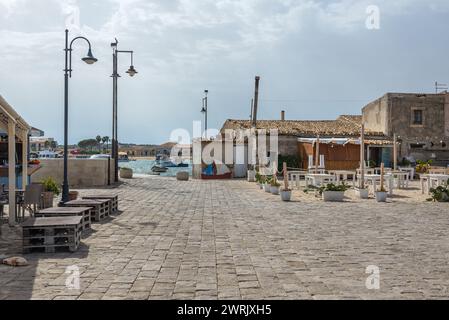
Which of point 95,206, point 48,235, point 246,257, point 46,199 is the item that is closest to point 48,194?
point 46,199

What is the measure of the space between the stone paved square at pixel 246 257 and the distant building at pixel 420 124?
68.7 feet

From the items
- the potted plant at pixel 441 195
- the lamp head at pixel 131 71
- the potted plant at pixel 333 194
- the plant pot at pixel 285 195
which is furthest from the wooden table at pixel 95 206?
the lamp head at pixel 131 71

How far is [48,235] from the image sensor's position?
24.2 ft

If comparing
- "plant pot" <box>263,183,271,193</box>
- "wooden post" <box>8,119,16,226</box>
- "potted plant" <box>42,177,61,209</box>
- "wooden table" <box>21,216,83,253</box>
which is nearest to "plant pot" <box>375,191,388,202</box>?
"plant pot" <box>263,183,271,193</box>

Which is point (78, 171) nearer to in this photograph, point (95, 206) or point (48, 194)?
point (48, 194)

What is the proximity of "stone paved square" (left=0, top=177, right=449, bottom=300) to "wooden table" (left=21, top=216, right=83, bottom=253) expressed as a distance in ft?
0.74

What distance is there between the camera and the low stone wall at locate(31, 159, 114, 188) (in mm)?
22641

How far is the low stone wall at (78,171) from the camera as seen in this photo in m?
22.6

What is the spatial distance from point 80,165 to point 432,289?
1982cm

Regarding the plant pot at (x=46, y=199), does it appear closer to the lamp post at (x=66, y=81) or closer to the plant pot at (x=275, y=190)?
the lamp post at (x=66, y=81)

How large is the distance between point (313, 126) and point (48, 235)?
101 feet

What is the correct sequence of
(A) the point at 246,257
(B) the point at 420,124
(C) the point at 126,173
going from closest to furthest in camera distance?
(A) the point at 246,257 < (C) the point at 126,173 < (B) the point at 420,124

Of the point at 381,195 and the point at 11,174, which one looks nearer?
the point at 11,174
